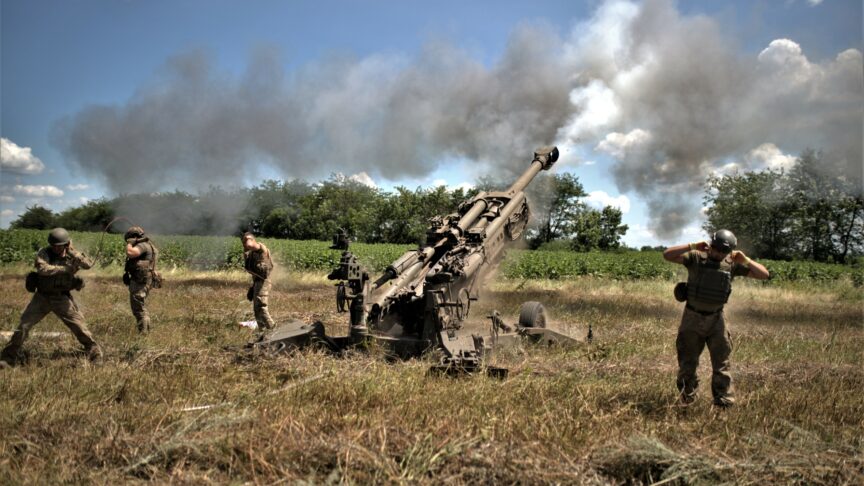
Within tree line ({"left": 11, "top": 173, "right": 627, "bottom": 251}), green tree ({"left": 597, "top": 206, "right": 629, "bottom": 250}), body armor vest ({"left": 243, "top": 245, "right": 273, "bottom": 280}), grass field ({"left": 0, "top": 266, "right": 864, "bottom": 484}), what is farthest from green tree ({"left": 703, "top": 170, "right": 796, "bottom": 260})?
green tree ({"left": 597, "top": 206, "right": 629, "bottom": 250})

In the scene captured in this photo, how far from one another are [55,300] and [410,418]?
16.0 ft

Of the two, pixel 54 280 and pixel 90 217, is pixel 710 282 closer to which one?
pixel 54 280

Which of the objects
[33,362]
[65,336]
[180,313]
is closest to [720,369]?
[33,362]

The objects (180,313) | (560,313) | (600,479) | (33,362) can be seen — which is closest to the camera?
(600,479)

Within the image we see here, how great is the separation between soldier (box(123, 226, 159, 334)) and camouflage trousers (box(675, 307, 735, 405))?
7742 mm

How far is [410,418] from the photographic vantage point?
5164 mm

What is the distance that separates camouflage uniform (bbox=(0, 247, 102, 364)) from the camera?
24.0 feet

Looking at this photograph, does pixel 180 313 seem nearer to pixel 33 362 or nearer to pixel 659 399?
pixel 33 362

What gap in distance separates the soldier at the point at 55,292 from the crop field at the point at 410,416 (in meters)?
0.29

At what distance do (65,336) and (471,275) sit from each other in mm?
5839

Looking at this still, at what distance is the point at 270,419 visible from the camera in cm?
502

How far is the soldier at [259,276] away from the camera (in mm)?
10070

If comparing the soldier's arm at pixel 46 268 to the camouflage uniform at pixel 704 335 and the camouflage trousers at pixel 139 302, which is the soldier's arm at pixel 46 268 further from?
the camouflage uniform at pixel 704 335

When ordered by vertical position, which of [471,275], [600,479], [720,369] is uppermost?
[471,275]
